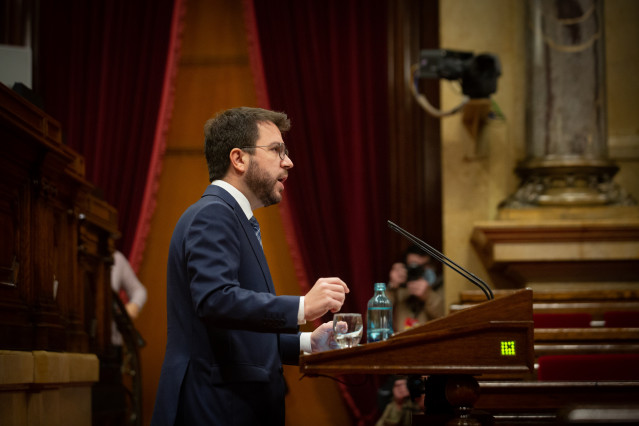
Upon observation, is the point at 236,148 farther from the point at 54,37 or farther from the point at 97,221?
the point at 54,37

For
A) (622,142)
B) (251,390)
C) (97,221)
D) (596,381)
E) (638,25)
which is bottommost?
(596,381)

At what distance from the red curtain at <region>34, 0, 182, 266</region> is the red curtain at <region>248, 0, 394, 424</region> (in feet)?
2.86

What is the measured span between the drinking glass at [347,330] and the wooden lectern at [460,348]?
0.15 metres

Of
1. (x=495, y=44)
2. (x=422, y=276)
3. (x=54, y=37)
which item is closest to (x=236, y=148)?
(x=422, y=276)

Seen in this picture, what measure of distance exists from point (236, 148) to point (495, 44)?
419cm

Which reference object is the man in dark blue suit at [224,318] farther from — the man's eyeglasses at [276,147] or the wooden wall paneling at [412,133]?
the wooden wall paneling at [412,133]

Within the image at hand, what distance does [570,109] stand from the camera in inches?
212

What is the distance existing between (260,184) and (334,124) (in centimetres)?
433

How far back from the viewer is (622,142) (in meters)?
5.81

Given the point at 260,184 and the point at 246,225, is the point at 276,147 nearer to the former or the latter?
the point at 260,184

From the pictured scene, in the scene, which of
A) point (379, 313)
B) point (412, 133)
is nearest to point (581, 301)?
A: point (412, 133)

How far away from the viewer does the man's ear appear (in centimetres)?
217

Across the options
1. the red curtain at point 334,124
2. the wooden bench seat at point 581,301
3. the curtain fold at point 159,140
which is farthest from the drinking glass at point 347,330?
the curtain fold at point 159,140

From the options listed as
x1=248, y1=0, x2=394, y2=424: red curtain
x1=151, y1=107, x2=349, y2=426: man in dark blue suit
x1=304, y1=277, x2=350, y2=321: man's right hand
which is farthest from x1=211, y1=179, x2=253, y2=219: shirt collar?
x1=248, y1=0, x2=394, y2=424: red curtain
